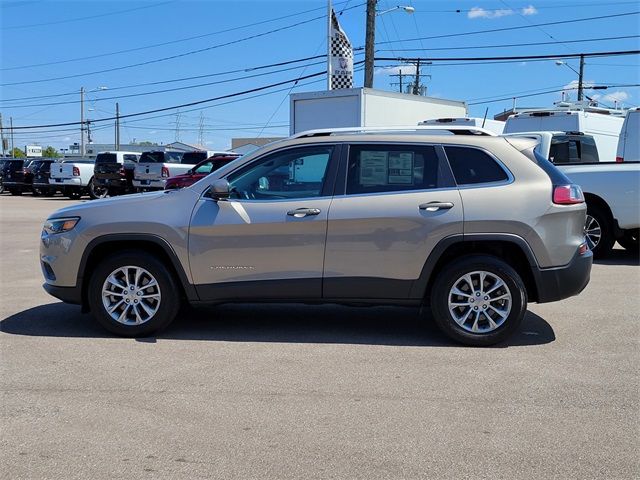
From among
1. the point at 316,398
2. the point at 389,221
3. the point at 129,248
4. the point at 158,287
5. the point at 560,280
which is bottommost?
the point at 316,398

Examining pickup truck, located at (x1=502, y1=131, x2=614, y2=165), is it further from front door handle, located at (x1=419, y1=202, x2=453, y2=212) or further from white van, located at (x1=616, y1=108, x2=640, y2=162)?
front door handle, located at (x1=419, y1=202, x2=453, y2=212)

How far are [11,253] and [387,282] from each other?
27.2 feet

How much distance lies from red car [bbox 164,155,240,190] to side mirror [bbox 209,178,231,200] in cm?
1145

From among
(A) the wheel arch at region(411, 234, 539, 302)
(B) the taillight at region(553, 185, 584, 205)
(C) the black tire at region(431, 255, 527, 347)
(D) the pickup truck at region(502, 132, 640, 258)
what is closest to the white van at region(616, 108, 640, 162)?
(D) the pickup truck at region(502, 132, 640, 258)

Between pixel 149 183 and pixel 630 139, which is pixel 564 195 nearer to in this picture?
pixel 630 139

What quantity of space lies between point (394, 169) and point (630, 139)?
28.3 feet

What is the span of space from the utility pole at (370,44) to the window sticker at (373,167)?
1655 centimetres

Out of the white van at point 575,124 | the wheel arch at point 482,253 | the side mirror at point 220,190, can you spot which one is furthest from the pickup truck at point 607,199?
the side mirror at point 220,190

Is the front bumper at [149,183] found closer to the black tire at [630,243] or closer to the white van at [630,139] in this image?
the white van at [630,139]

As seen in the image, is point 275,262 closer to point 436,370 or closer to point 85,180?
point 436,370

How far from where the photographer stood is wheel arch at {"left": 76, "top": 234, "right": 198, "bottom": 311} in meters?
5.60

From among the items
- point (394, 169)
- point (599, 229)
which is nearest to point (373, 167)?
point (394, 169)

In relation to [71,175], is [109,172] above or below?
above

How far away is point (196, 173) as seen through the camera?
18.1 metres
